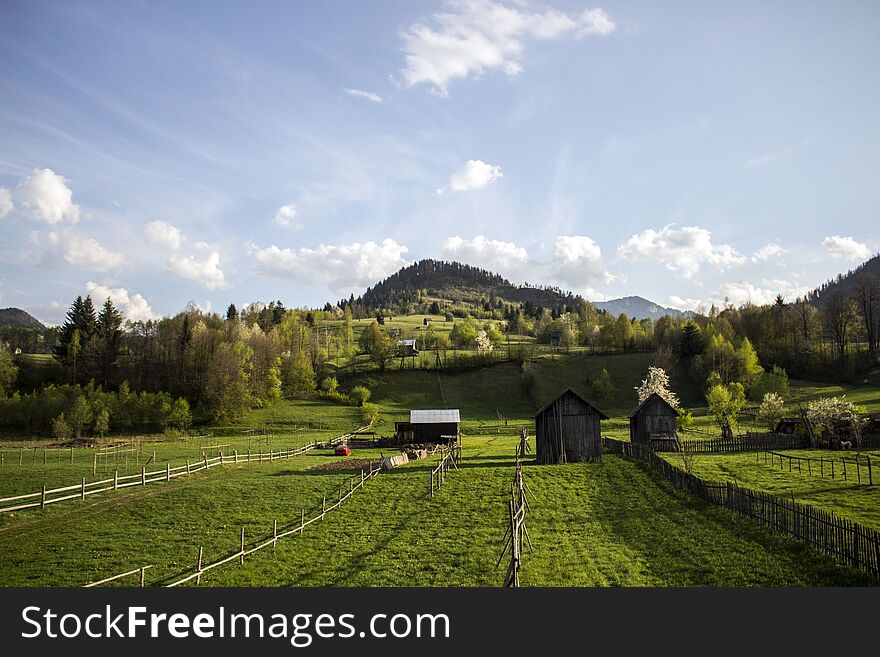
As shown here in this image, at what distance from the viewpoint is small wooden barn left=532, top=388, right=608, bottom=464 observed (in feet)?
163

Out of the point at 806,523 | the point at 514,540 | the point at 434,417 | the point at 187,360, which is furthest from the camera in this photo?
the point at 187,360

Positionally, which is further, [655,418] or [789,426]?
[789,426]

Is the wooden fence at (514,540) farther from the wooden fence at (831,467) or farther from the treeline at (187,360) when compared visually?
the treeline at (187,360)

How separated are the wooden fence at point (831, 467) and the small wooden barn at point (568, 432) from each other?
1344 cm

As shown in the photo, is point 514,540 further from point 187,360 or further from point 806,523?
point 187,360

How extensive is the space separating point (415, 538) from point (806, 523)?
15.0m

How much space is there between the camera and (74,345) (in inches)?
3930

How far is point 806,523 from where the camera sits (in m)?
20.9

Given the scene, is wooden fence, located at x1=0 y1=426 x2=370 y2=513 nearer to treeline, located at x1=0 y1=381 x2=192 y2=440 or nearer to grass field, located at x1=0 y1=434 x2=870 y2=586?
grass field, located at x1=0 y1=434 x2=870 y2=586

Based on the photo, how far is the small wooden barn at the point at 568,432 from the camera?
1953 inches

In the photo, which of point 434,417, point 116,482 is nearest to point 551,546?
point 116,482

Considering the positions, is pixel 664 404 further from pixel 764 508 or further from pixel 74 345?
pixel 74 345

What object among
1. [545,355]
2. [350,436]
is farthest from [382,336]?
[350,436]

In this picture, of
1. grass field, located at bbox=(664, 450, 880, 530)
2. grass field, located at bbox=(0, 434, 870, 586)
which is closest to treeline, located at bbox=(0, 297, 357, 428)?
grass field, located at bbox=(0, 434, 870, 586)
